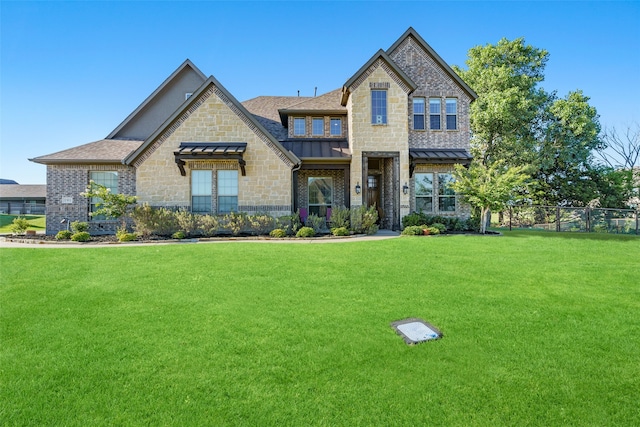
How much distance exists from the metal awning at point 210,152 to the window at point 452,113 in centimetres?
1204

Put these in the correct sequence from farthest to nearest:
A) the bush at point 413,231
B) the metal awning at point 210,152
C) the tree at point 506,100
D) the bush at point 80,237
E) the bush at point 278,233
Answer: the tree at point 506,100, the metal awning at point 210,152, the bush at point 413,231, the bush at point 278,233, the bush at point 80,237

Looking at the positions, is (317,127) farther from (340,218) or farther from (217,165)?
(340,218)

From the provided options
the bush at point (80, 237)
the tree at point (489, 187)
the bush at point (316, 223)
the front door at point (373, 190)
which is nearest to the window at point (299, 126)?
the front door at point (373, 190)

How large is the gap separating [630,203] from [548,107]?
10793 millimetres

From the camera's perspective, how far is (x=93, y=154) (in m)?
16.2

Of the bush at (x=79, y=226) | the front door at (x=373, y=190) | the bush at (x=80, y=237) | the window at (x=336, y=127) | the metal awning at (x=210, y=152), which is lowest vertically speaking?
the bush at (x=80, y=237)

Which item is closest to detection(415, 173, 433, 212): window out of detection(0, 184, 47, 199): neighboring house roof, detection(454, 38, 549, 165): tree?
detection(454, 38, 549, 165): tree

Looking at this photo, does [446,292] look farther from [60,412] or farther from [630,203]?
[630,203]

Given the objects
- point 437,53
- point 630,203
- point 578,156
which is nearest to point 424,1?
point 437,53

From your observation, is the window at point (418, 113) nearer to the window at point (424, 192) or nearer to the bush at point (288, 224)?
the window at point (424, 192)

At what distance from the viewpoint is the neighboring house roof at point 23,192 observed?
41594 mm

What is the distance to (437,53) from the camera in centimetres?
1809

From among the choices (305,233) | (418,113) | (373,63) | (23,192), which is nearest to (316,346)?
(305,233)

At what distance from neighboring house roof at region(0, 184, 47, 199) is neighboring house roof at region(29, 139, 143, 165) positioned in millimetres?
34903
